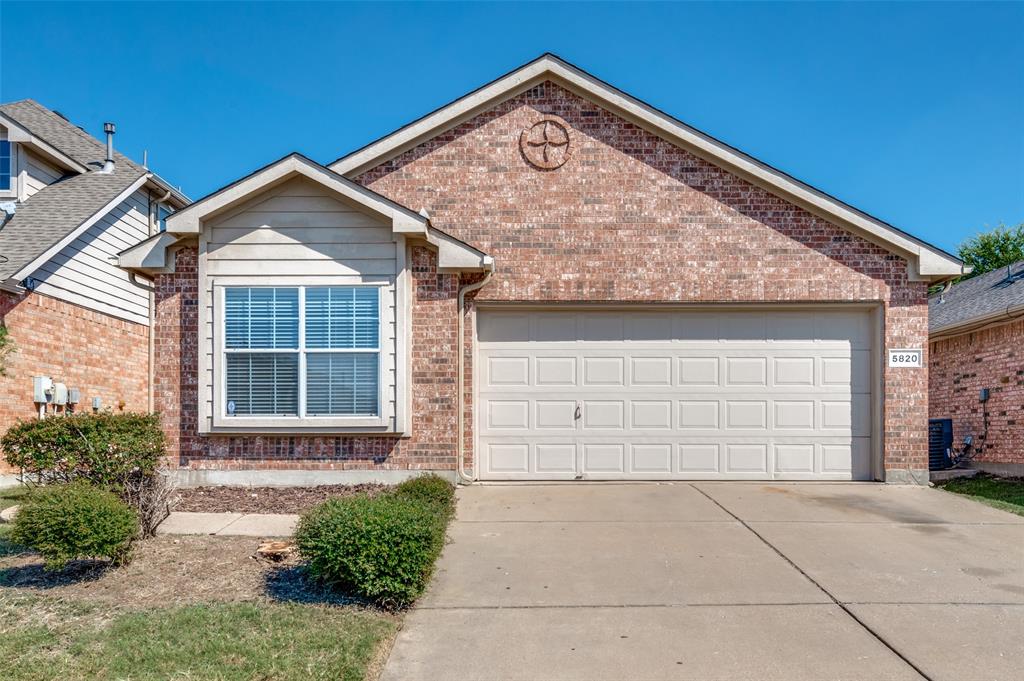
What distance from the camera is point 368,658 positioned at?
4.33m

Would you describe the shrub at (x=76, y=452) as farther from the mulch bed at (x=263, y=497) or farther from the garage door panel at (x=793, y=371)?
the garage door panel at (x=793, y=371)

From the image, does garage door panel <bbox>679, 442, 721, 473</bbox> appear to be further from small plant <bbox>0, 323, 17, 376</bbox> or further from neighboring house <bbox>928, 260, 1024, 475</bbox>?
small plant <bbox>0, 323, 17, 376</bbox>

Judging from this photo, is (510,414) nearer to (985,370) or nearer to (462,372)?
(462,372)

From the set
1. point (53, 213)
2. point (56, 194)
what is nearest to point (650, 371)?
point (53, 213)

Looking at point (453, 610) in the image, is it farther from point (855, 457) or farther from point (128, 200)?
point (128, 200)

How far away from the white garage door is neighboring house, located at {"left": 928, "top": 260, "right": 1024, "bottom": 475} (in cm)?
375

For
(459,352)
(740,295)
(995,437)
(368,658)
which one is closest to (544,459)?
(459,352)

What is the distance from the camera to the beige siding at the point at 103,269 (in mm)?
12992

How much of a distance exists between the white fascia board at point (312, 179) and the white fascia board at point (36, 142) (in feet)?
23.0

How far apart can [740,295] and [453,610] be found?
21.9 ft

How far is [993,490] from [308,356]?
981 centimetres

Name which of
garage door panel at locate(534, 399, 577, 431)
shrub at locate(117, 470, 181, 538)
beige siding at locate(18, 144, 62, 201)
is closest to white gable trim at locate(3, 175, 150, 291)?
beige siding at locate(18, 144, 62, 201)

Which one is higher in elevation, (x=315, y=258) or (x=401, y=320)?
(x=315, y=258)

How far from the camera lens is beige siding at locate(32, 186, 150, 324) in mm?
12992
